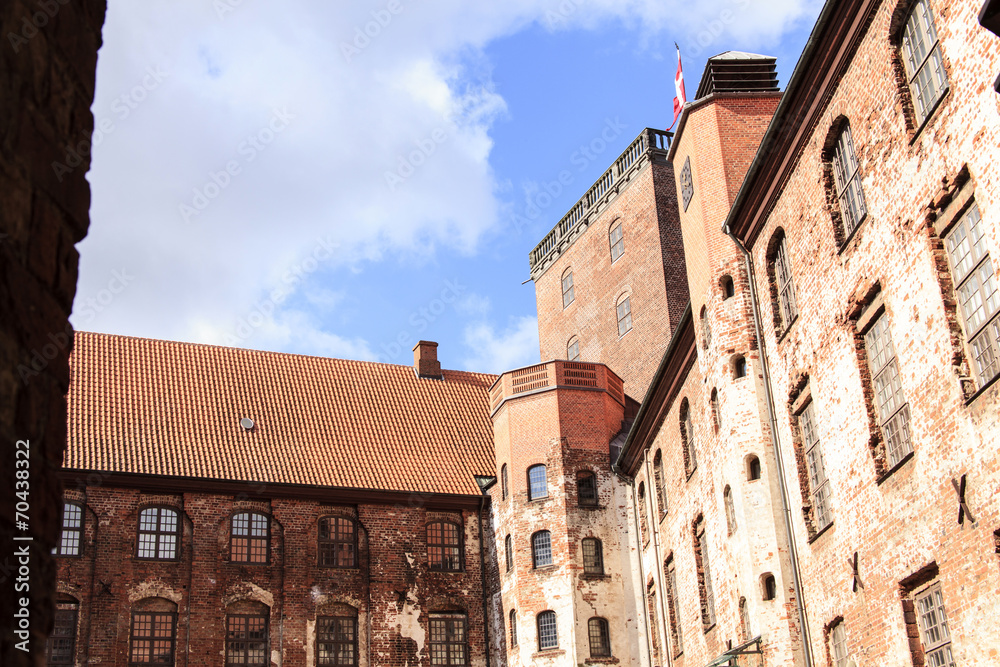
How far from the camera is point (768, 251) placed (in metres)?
18.7

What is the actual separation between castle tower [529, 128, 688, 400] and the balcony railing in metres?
0.04

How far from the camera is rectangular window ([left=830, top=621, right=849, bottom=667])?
613 inches

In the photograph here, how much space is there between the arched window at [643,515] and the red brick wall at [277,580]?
18.6ft

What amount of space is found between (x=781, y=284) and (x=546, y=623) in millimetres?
14649

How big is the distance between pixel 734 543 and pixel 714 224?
6172 millimetres

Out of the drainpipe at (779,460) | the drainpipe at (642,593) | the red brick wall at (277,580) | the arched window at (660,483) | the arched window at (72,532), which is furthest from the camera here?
the drainpipe at (642,593)

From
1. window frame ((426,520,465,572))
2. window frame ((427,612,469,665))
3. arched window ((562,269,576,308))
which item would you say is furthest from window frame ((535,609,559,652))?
arched window ((562,269,576,308))

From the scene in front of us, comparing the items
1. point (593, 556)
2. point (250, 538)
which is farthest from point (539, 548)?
point (250, 538)

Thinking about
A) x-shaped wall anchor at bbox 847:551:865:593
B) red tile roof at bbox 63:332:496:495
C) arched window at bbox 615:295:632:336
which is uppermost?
arched window at bbox 615:295:632:336

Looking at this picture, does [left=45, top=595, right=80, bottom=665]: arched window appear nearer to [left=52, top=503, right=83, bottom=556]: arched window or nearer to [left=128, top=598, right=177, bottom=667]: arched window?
[left=52, top=503, right=83, bottom=556]: arched window

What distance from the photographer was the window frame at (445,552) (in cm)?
3222

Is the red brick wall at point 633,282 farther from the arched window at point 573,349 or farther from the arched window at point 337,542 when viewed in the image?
A: the arched window at point 337,542

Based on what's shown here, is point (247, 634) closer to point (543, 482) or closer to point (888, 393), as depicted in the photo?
point (543, 482)

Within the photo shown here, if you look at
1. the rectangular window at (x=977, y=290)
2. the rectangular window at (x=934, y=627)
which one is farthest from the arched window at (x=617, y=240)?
the rectangular window at (x=977, y=290)
